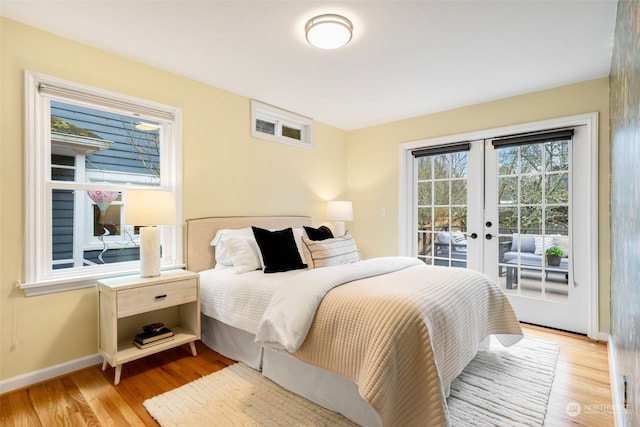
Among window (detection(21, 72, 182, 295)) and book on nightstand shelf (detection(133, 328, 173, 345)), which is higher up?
window (detection(21, 72, 182, 295))

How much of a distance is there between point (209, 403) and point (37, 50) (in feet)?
8.54

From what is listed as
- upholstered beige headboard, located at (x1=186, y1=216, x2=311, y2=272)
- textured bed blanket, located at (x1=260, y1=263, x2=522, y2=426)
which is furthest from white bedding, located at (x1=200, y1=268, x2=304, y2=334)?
textured bed blanket, located at (x1=260, y1=263, x2=522, y2=426)

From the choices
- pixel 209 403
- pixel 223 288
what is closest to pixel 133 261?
pixel 223 288

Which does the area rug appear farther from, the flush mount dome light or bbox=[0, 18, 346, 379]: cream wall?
the flush mount dome light

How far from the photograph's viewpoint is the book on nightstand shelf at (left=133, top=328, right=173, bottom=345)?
2326 mm

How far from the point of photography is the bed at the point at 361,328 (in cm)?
149

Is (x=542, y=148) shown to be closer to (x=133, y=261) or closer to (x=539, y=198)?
(x=539, y=198)

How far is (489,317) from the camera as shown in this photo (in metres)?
2.33

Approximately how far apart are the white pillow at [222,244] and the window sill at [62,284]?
29.2 inches

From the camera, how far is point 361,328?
1607 mm

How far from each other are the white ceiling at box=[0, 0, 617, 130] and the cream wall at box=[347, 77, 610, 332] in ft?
0.53

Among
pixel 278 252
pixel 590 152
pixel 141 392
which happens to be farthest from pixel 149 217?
pixel 590 152

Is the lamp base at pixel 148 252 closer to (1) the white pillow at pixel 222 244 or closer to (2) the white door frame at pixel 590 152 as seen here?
(1) the white pillow at pixel 222 244

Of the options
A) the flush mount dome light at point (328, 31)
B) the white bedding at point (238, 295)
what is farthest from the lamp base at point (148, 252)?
the flush mount dome light at point (328, 31)
